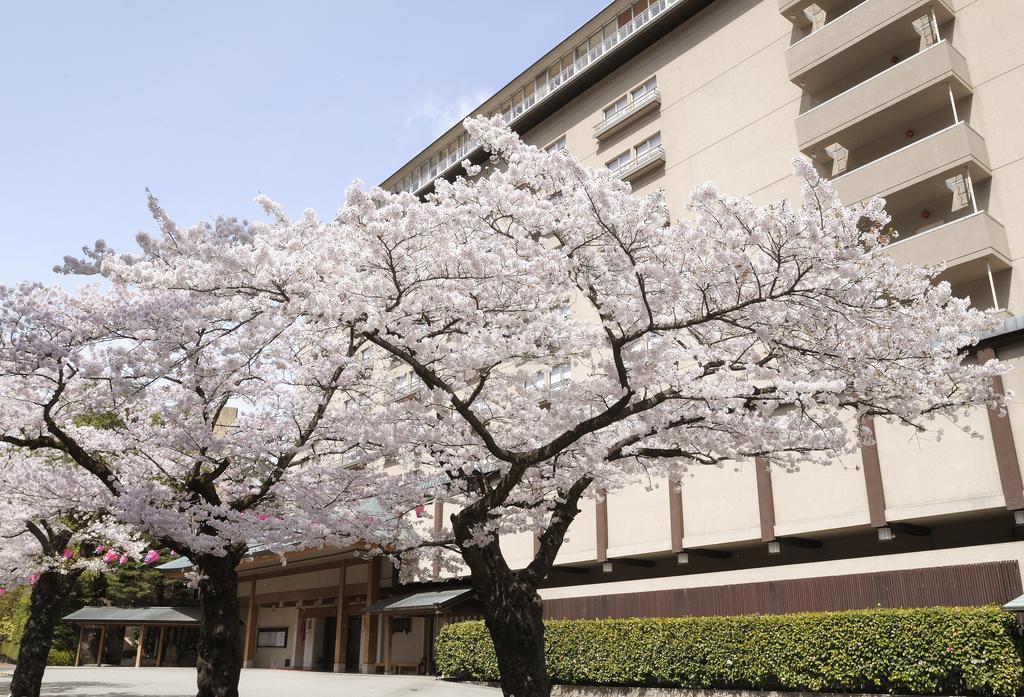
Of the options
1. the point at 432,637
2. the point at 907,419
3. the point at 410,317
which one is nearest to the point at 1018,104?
the point at 907,419

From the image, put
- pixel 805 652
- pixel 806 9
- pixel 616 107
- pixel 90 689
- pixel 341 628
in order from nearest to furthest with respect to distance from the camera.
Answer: pixel 805 652, pixel 90 689, pixel 806 9, pixel 341 628, pixel 616 107

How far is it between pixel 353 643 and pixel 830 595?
69.6ft

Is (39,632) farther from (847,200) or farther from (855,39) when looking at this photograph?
(855,39)

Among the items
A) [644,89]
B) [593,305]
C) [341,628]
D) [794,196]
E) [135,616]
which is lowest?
[341,628]

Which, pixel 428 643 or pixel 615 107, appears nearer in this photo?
pixel 428 643

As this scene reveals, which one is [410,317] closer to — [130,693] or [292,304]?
[292,304]

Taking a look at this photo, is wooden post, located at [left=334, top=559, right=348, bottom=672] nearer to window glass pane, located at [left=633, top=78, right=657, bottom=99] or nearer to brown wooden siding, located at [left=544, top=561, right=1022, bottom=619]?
brown wooden siding, located at [left=544, top=561, right=1022, bottom=619]

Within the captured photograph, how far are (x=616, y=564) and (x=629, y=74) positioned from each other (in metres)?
18.3

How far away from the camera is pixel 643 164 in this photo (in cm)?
2680

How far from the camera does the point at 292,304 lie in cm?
891

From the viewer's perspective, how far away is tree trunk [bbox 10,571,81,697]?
601 inches

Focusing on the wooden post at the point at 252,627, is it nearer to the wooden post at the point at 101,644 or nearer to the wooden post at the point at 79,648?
the wooden post at the point at 101,644

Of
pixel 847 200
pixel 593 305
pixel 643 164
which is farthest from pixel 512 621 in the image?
pixel 643 164

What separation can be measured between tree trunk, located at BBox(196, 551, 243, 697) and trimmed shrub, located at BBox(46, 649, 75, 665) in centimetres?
3153
